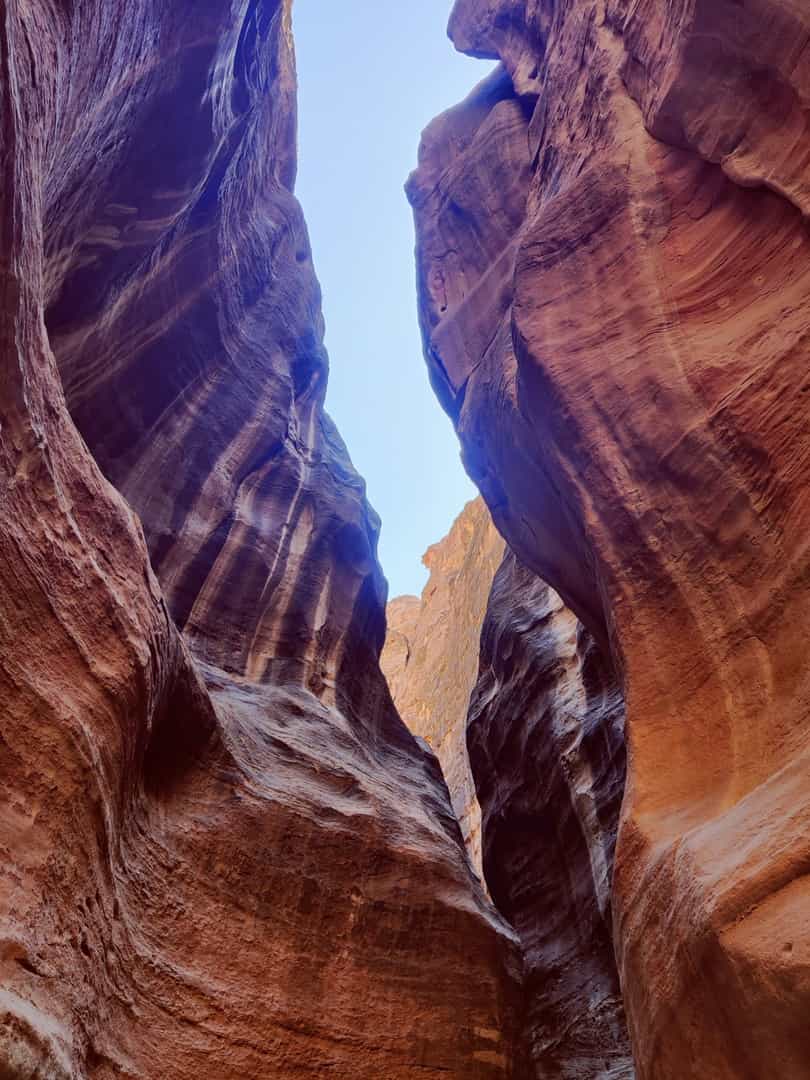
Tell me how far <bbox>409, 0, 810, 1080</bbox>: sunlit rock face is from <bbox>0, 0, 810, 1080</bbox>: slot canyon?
31 mm

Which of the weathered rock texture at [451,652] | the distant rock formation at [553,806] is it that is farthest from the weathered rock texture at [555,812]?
the weathered rock texture at [451,652]

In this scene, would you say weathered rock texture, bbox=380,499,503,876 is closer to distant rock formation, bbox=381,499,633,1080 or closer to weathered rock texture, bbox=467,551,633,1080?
distant rock formation, bbox=381,499,633,1080

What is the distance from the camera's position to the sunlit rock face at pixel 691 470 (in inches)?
A: 161

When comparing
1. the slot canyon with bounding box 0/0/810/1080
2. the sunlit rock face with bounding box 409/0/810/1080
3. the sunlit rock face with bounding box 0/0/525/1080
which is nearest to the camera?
the sunlit rock face with bounding box 409/0/810/1080

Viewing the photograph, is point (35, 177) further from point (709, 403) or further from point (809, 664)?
point (809, 664)

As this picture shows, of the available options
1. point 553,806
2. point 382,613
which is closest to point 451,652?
point 382,613

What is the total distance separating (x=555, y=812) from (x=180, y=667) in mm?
6535

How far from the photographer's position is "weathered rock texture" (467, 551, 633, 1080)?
9.04 metres

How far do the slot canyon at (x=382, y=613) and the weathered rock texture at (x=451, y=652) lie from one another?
12776 mm

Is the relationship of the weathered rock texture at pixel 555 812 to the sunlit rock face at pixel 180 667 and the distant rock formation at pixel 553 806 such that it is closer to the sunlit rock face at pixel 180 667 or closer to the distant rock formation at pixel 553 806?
the distant rock formation at pixel 553 806

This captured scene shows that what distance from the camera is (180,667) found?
261 inches

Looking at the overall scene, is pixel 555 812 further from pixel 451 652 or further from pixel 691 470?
pixel 451 652

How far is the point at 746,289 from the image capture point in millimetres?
6410

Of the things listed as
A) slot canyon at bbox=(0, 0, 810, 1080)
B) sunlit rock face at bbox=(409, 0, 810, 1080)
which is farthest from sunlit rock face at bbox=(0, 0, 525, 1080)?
sunlit rock face at bbox=(409, 0, 810, 1080)
